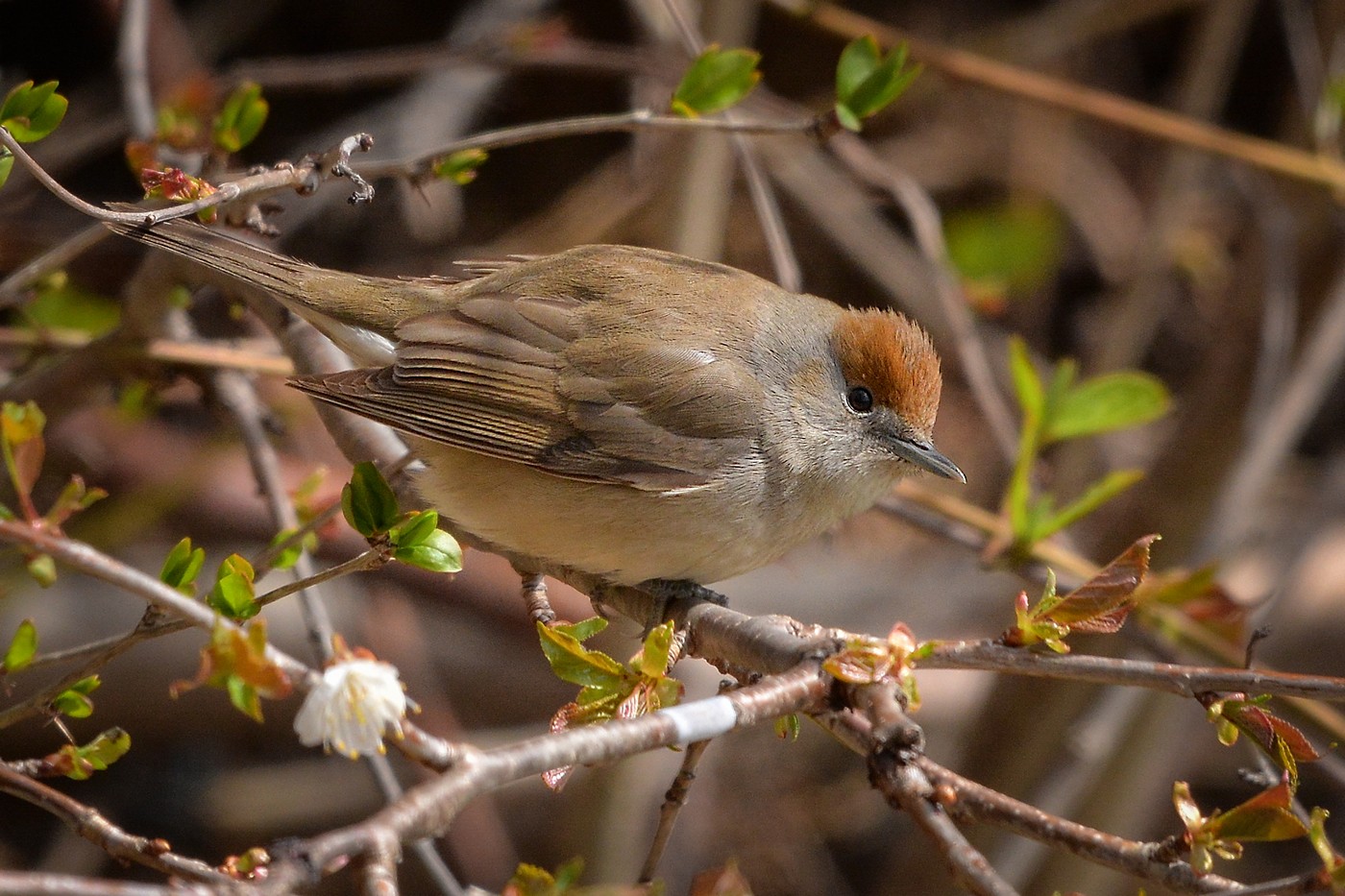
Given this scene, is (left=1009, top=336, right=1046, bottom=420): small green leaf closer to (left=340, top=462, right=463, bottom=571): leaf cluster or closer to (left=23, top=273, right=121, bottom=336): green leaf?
(left=340, top=462, right=463, bottom=571): leaf cluster

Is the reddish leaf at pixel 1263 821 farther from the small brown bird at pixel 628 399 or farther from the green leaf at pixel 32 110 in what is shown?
the green leaf at pixel 32 110

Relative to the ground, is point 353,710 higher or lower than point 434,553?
lower

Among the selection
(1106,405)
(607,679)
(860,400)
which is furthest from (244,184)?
(1106,405)

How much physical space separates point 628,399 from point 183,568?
4.48 ft

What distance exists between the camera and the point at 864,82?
8.73 feet

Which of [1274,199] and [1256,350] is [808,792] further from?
[1274,199]

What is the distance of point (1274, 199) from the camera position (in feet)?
15.7

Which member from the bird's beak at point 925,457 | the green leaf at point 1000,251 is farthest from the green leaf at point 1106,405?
the green leaf at point 1000,251

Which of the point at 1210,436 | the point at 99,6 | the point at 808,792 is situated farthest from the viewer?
the point at 808,792

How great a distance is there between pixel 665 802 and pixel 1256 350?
3.68 meters

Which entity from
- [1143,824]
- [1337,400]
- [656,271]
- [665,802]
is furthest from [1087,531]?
[665,802]

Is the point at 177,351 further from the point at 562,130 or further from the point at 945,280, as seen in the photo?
the point at 945,280

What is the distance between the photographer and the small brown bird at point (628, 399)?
9.68 ft

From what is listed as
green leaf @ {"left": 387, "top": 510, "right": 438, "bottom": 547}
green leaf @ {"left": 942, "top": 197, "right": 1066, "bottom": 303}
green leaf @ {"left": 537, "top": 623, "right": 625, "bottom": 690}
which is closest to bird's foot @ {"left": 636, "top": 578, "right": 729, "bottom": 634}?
green leaf @ {"left": 537, "top": 623, "right": 625, "bottom": 690}
